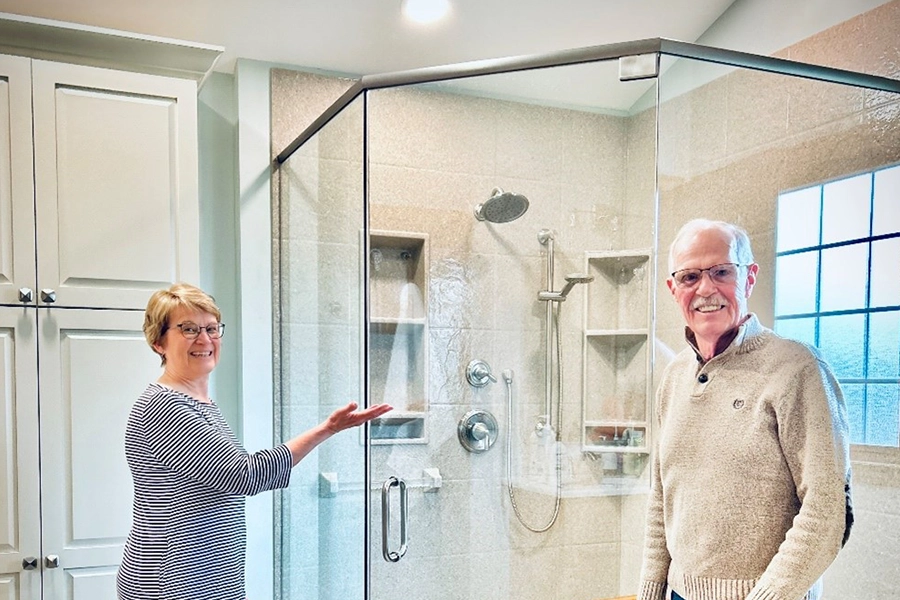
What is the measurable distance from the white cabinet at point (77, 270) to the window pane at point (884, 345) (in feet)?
5.94

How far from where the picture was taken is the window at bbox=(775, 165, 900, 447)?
170cm

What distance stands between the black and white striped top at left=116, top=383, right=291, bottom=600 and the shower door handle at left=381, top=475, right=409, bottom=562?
381mm

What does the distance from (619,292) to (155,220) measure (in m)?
1.29

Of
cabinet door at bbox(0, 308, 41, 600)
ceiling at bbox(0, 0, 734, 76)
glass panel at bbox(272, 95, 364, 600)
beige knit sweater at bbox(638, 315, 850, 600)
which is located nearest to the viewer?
beige knit sweater at bbox(638, 315, 850, 600)

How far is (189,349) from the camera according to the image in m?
1.76

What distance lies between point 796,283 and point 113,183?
1771 mm

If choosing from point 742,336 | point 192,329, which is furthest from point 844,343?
point 192,329

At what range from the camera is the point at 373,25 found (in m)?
2.41

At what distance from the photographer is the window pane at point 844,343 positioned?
171cm

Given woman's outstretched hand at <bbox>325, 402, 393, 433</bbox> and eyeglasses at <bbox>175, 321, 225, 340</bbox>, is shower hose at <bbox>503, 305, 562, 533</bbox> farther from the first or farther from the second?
eyeglasses at <bbox>175, 321, 225, 340</bbox>

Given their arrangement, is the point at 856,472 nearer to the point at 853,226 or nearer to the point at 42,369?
the point at 853,226

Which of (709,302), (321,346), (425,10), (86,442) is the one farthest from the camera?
(425,10)

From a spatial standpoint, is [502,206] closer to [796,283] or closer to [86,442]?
[796,283]

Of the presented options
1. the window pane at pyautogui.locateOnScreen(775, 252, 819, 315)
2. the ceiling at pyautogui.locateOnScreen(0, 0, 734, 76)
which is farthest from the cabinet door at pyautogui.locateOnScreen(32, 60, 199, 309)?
the window pane at pyautogui.locateOnScreen(775, 252, 819, 315)
